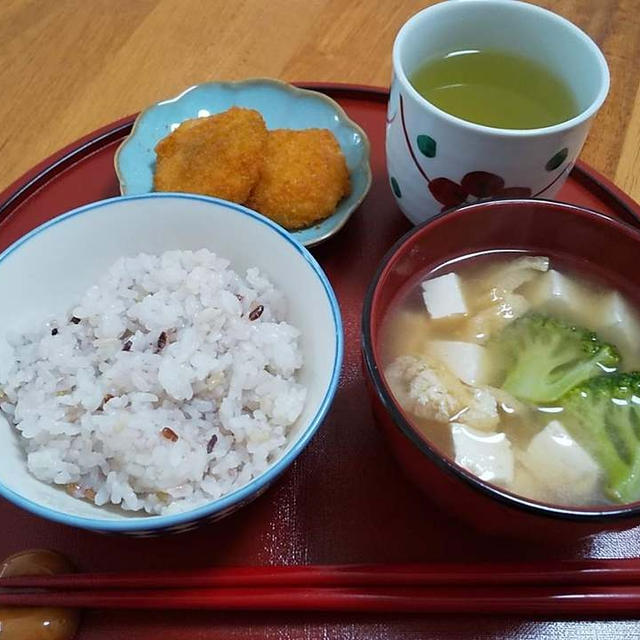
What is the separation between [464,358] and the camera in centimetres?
133

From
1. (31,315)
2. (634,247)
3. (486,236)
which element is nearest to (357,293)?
(486,236)

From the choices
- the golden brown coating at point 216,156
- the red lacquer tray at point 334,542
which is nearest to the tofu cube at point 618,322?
the red lacquer tray at point 334,542

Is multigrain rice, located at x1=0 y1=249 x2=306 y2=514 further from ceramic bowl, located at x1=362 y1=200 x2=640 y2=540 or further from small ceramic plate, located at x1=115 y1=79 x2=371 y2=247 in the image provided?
small ceramic plate, located at x1=115 y1=79 x2=371 y2=247

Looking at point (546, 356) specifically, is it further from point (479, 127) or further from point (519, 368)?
point (479, 127)

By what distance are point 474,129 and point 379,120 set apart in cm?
67

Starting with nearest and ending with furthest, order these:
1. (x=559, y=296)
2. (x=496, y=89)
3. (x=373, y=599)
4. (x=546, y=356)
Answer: (x=373, y=599) → (x=546, y=356) → (x=559, y=296) → (x=496, y=89)

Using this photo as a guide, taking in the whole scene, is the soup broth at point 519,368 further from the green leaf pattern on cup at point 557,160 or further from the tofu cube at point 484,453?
the green leaf pattern on cup at point 557,160

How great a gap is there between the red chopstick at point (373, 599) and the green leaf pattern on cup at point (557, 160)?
83 cm

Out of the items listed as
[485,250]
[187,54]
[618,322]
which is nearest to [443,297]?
[485,250]

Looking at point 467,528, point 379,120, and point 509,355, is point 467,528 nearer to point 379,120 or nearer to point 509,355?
point 509,355

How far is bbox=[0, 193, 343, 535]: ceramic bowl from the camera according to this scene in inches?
48.5

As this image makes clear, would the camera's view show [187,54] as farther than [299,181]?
Yes

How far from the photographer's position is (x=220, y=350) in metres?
1.38

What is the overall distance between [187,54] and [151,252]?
0.96 metres
